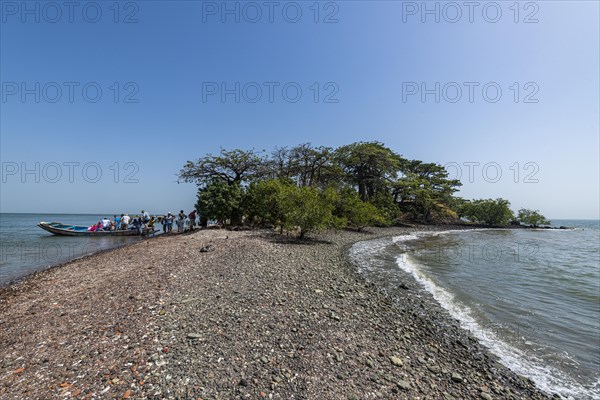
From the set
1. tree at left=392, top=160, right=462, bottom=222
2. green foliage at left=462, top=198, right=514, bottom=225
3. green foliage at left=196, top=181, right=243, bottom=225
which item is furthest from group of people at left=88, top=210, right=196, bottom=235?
green foliage at left=462, top=198, right=514, bottom=225

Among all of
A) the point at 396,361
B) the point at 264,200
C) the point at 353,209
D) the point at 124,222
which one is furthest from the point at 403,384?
the point at 124,222

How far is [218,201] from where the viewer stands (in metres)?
22.5

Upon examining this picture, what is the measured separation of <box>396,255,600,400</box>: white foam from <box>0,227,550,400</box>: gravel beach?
325 mm

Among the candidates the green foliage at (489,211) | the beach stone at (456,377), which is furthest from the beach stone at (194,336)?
the green foliage at (489,211)

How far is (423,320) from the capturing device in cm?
646

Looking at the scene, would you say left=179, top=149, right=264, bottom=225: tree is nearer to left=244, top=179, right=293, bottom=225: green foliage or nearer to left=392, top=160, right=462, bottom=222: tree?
left=244, top=179, right=293, bottom=225: green foliage

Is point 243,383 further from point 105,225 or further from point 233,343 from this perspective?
point 105,225

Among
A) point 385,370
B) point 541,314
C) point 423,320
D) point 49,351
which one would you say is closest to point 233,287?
point 49,351

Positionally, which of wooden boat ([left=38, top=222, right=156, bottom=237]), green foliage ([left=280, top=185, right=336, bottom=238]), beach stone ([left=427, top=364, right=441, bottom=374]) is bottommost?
beach stone ([left=427, top=364, right=441, bottom=374])

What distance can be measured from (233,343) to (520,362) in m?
5.74

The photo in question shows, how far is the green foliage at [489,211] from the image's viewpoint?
56719 mm

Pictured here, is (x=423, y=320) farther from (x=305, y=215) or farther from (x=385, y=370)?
(x=305, y=215)

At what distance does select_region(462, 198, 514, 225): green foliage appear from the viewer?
56.7m

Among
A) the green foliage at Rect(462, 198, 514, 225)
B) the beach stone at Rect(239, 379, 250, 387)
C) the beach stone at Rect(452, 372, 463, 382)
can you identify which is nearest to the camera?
the beach stone at Rect(239, 379, 250, 387)
